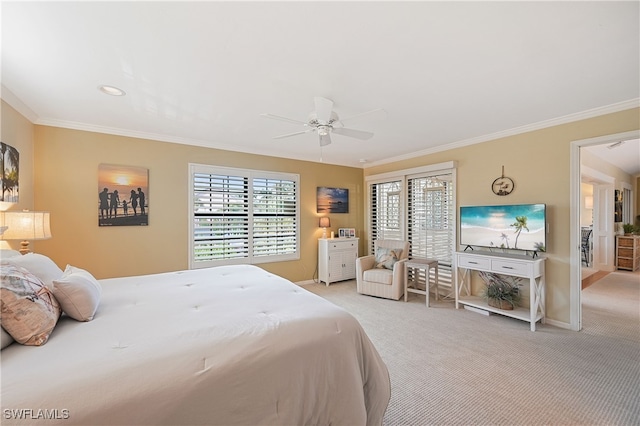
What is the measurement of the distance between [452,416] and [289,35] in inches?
108

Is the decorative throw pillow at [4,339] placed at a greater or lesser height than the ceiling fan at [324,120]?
lesser

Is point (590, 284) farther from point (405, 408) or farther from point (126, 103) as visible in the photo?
point (126, 103)

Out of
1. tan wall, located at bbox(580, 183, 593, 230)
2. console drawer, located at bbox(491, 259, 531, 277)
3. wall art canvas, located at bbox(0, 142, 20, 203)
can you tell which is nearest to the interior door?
tan wall, located at bbox(580, 183, 593, 230)

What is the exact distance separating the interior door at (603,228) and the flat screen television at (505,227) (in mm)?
4991

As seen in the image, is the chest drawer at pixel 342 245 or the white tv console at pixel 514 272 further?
the chest drawer at pixel 342 245

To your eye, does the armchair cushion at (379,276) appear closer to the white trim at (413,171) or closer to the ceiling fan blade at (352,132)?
the white trim at (413,171)

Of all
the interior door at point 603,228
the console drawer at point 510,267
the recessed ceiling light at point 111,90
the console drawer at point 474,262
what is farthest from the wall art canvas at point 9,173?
the interior door at point 603,228

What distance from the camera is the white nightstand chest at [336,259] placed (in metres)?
5.31

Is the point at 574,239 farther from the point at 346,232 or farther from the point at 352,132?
the point at 346,232

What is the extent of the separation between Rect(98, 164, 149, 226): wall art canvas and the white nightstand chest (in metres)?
3.02

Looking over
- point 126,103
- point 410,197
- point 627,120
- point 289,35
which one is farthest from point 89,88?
point 627,120

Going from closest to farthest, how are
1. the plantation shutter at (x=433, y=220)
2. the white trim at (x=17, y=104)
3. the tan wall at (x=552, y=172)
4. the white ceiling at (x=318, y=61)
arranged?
the white ceiling at (x=318, y=61)
the white trim at (x=17, y=104)
the tan wall at (x=552, y=172)
the plantation shutter at (x=433, y=220)

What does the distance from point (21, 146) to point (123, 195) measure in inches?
41.7

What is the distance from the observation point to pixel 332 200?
18.9 ft
